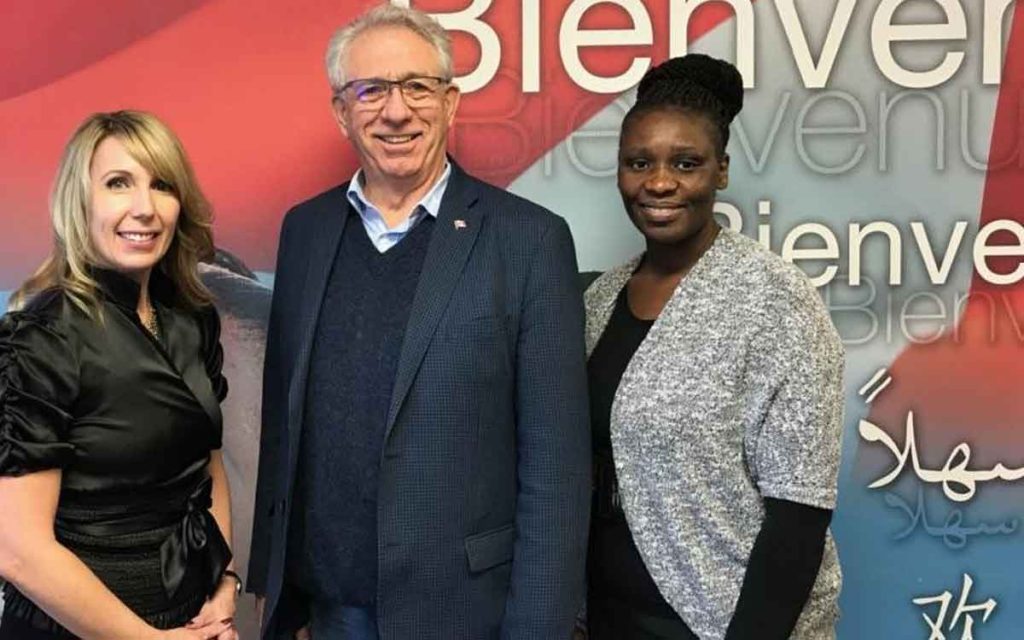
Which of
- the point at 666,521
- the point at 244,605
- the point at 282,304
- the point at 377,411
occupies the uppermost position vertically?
the point at 282,304

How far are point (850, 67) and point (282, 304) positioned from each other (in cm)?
141

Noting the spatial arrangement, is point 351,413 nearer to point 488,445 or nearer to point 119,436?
point 488,445

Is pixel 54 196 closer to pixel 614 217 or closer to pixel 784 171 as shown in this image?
pixel 614 217

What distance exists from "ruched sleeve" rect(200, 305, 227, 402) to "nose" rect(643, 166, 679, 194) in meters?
0.83

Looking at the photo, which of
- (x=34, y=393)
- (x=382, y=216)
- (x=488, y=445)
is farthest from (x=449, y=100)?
(x=34, y=393)

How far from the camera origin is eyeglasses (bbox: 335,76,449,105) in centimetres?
172

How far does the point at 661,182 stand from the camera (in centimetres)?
169

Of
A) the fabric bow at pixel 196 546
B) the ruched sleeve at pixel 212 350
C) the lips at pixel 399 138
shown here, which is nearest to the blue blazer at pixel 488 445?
the lips at pixel 399 138

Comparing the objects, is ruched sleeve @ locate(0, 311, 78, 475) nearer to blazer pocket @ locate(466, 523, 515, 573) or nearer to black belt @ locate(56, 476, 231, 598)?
black belt @ locate(56, 476, 231, 598)

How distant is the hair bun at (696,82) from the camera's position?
1.76 m

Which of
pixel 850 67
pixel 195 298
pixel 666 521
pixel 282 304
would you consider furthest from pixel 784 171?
pixel 195 298

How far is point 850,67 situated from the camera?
2.31 metres

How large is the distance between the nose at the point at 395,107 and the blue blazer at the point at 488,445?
0.18m

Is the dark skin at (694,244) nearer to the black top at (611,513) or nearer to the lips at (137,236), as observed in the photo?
the black top at (611,513)
